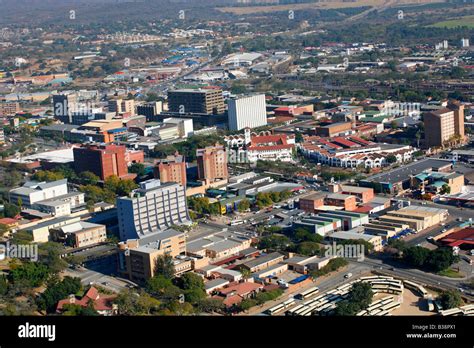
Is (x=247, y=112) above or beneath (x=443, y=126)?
above

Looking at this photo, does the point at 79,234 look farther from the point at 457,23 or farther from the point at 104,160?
the point at 457,23

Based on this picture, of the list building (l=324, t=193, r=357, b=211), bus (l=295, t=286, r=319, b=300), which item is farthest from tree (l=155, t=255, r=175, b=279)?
building (l=324, t=193, r=357, b=211)

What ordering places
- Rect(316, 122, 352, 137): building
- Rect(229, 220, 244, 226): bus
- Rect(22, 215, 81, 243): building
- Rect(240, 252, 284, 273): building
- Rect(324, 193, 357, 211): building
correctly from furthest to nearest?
Rect(316, 122, 352, 137): building → Rect(324, 193, 357, 211): building → Rect(229, 220, 244, 226): bus → Rect(22, 215, 81, 243): building → Rect(240, 252, 284, 273): building

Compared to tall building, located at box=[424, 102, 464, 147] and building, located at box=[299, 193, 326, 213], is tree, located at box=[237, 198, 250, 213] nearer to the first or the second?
building, located at box=[299, 193, 326, 213]

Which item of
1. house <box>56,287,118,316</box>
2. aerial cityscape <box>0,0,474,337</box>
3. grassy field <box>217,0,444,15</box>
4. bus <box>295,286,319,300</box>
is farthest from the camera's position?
grassy field <box>217,0,444,15</box>

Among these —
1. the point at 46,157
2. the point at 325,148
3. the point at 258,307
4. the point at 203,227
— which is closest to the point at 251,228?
the point at 203,227

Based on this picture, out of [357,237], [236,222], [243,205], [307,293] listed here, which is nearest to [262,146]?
[243,205]
